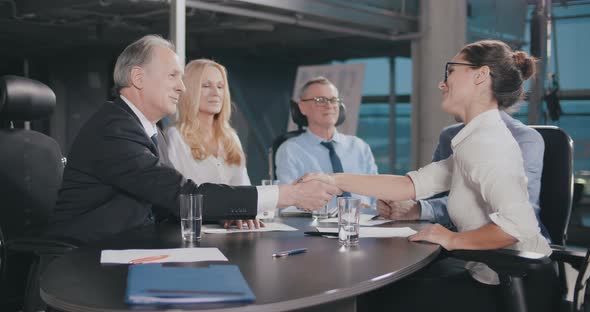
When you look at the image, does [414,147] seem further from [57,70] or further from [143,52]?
[57,70]

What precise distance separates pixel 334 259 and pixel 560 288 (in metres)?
0.88

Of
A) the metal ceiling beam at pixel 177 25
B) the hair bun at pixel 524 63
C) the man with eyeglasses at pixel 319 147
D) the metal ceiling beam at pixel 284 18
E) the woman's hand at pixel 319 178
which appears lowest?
the woman's hand at pixel 319 178

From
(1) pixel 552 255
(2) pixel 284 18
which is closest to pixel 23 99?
(1) pixel 552 255

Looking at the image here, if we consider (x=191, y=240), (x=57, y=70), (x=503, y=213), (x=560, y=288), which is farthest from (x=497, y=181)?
(x=57, y=70)

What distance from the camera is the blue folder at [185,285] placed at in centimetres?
128

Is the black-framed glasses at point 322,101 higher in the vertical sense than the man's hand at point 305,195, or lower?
higher

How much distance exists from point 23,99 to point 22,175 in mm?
297

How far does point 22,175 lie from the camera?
2686 mm

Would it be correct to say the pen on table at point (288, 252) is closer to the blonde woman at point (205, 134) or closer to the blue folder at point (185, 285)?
the blue folder at point (185, 285)

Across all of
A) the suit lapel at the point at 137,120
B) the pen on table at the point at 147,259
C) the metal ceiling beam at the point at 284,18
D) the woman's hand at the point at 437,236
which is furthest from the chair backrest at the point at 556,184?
the metal ceiling beam at the point at 284,18

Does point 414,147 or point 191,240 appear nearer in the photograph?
point 191,240

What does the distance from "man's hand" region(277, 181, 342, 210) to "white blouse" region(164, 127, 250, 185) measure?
839mm

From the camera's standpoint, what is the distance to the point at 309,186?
99.2 inches

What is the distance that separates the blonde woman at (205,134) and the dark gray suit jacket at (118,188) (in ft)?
→ 2.81
